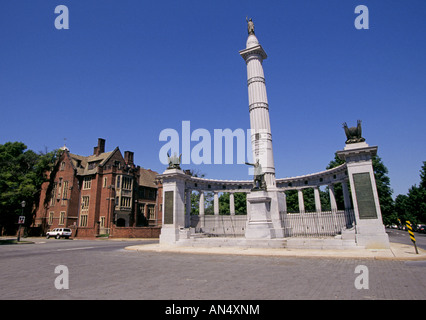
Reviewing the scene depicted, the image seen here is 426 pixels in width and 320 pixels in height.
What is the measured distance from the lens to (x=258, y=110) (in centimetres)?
2650

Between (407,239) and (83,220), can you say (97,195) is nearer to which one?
(83,220)

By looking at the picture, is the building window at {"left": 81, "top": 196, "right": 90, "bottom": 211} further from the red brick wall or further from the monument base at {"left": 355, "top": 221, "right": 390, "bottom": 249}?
the monument base at {"left": 355, "top": 221, "right": 390, "bottom": 249}

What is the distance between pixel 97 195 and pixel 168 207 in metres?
29.0

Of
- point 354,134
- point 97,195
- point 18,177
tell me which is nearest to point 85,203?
point 97,195

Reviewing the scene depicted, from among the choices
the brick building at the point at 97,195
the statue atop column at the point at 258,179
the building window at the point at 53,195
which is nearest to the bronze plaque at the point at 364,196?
the statue atop column at the point at 258,179

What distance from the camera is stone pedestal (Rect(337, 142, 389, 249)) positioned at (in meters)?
15.4

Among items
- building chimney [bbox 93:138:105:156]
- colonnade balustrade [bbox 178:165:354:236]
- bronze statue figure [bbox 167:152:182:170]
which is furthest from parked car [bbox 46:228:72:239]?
bronze statue figure [bbox 167:152:182:170]

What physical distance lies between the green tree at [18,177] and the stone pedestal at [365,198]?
163ft

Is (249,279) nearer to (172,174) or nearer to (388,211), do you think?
(172,174)

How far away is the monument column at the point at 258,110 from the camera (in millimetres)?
25219

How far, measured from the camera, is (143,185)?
174 ft

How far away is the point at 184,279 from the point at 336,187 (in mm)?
39354

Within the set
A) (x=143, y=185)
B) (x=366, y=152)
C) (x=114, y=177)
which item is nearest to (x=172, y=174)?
(x=366, y=152)

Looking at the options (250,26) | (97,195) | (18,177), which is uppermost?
(250,26)
